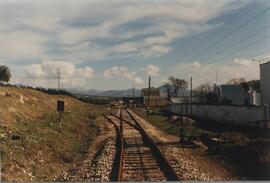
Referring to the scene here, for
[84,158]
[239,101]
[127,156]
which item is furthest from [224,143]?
[239,101]

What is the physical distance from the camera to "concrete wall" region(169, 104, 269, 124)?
28.1 meters

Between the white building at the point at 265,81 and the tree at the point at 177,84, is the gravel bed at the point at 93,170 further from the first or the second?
the tree at the point at 177,84

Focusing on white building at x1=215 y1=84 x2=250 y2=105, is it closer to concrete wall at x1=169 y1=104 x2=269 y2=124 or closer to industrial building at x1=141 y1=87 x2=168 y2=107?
concrete wall at x1=169 y1=104 x2=269 y2=124

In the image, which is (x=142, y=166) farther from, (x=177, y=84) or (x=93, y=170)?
(x=177, y=84)

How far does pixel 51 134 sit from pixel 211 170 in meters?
10.7


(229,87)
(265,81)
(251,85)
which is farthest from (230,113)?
(251,85)

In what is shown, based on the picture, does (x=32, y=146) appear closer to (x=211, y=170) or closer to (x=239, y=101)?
(x=211, y=170)

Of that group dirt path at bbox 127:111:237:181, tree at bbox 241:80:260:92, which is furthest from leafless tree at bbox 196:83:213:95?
dirt path at bbox 127:111:237:181

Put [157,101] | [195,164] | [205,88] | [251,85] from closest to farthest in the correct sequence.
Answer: [195,164], [251,85], [157,101], [205,88]

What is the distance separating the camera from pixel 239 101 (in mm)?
65250

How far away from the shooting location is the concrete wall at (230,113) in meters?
28.1

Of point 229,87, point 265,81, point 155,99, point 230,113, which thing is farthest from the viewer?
point 155,99

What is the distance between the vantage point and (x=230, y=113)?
113 feet

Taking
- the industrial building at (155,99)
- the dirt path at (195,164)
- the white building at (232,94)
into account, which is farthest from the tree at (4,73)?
the industrial building at (155,99)
